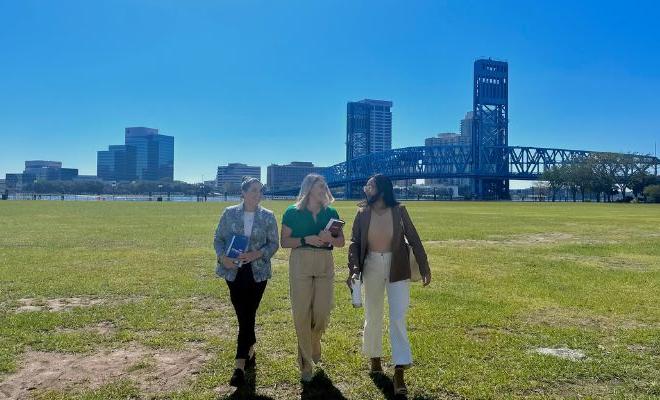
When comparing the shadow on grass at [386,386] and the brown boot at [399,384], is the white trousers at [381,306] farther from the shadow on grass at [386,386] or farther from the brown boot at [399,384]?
the shadow on grass at [386,386]

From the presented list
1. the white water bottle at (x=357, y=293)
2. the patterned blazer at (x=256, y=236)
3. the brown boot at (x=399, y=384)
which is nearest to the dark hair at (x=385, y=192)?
the white water bottle at (x=357, y=293)

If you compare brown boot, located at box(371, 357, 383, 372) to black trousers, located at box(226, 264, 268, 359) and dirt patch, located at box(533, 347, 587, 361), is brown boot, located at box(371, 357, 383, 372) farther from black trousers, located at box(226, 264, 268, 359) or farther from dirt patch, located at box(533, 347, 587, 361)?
dirt patch, located at box(533, 347, 587, 361)

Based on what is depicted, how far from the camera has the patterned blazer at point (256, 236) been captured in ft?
19.0

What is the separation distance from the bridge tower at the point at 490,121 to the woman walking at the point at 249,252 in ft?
477

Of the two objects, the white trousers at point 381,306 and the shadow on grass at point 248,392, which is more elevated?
the white trousers at point 381,306

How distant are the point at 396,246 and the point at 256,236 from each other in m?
1.53

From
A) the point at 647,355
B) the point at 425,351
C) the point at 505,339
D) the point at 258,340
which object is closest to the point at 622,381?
the point at 647,355

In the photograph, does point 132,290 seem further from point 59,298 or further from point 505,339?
point 505,339

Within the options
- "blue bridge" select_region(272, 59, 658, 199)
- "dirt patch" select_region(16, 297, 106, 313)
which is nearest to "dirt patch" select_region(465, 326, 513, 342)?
"dirt patch" select_region(16, 297, 106, 313)

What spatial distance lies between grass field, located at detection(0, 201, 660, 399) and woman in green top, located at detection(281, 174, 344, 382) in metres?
0.56

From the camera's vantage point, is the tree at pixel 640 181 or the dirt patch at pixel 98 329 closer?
the dirt patch at pixel 98 329

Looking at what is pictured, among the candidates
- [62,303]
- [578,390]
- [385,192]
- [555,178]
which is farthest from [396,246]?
[555,178]

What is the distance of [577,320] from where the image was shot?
322 inches

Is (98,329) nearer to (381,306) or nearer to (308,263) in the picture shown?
(308,263)
